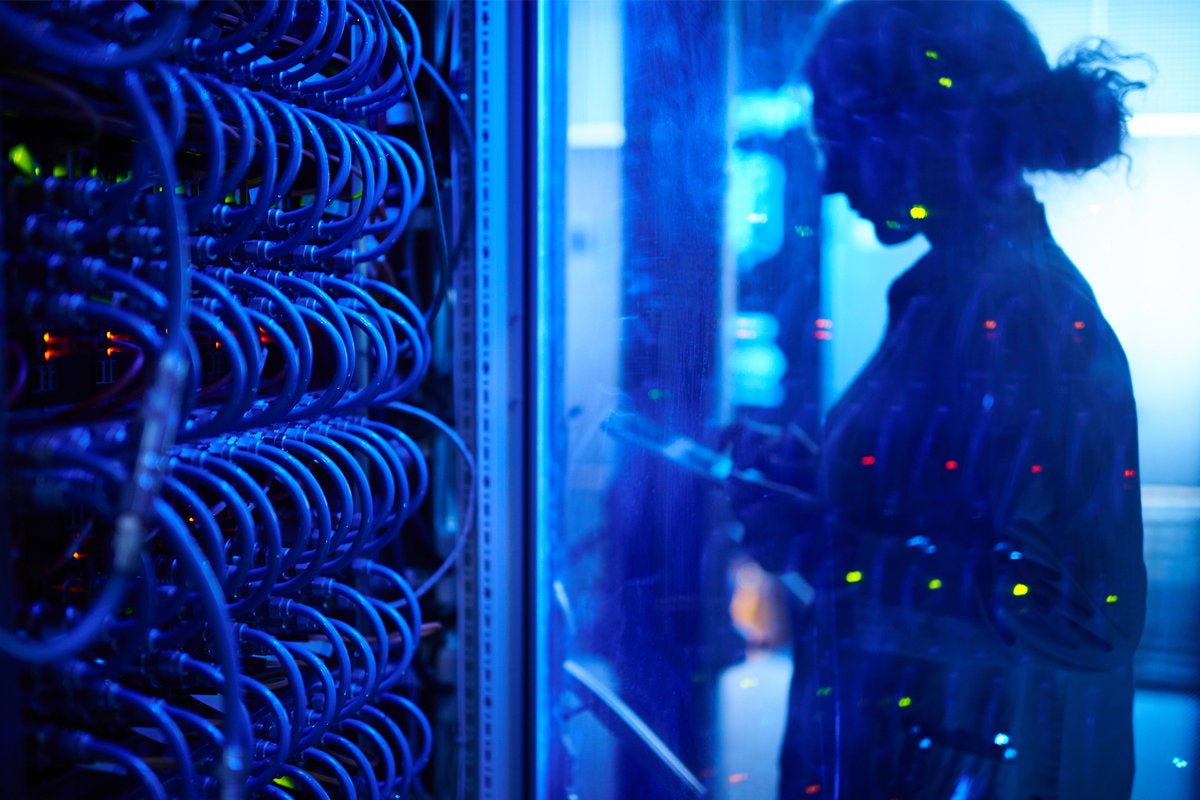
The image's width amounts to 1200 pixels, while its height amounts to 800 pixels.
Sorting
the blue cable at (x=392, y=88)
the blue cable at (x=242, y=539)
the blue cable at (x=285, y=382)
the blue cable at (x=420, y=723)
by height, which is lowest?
the blue cable at (x=420, y=723)

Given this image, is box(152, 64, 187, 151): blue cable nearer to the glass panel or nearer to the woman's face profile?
the glass panel

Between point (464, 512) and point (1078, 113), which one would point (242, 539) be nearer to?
point (464, 512)

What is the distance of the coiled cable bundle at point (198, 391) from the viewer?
0.58m

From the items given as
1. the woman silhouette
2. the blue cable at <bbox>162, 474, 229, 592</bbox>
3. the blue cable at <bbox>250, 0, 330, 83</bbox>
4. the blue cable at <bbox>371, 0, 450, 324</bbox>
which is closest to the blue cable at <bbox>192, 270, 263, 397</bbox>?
the blue cable at <bbox>162, 474, 229, 592</bbox>

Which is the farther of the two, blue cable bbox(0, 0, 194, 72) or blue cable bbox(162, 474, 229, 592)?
blue cable bbox(162, 474, 229, 592)

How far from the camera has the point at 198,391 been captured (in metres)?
0.77

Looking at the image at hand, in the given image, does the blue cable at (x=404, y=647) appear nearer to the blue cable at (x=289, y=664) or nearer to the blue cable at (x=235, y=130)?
the blue cable at (x=289, y=664)

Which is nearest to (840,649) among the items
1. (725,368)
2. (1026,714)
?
(1026,714)

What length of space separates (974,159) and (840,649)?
2.18 feet

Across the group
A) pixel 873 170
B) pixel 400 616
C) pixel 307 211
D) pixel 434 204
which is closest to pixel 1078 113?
pixel 873 170

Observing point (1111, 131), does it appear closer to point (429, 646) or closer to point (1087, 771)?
point (1087, 771)

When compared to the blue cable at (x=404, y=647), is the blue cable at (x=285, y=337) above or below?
above

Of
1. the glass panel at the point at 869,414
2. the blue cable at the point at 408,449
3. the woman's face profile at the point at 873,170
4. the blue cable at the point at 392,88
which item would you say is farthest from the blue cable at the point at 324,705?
the woman's face profile at the point at 873,170

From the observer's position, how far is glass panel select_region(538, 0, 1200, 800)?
39.3 inches
